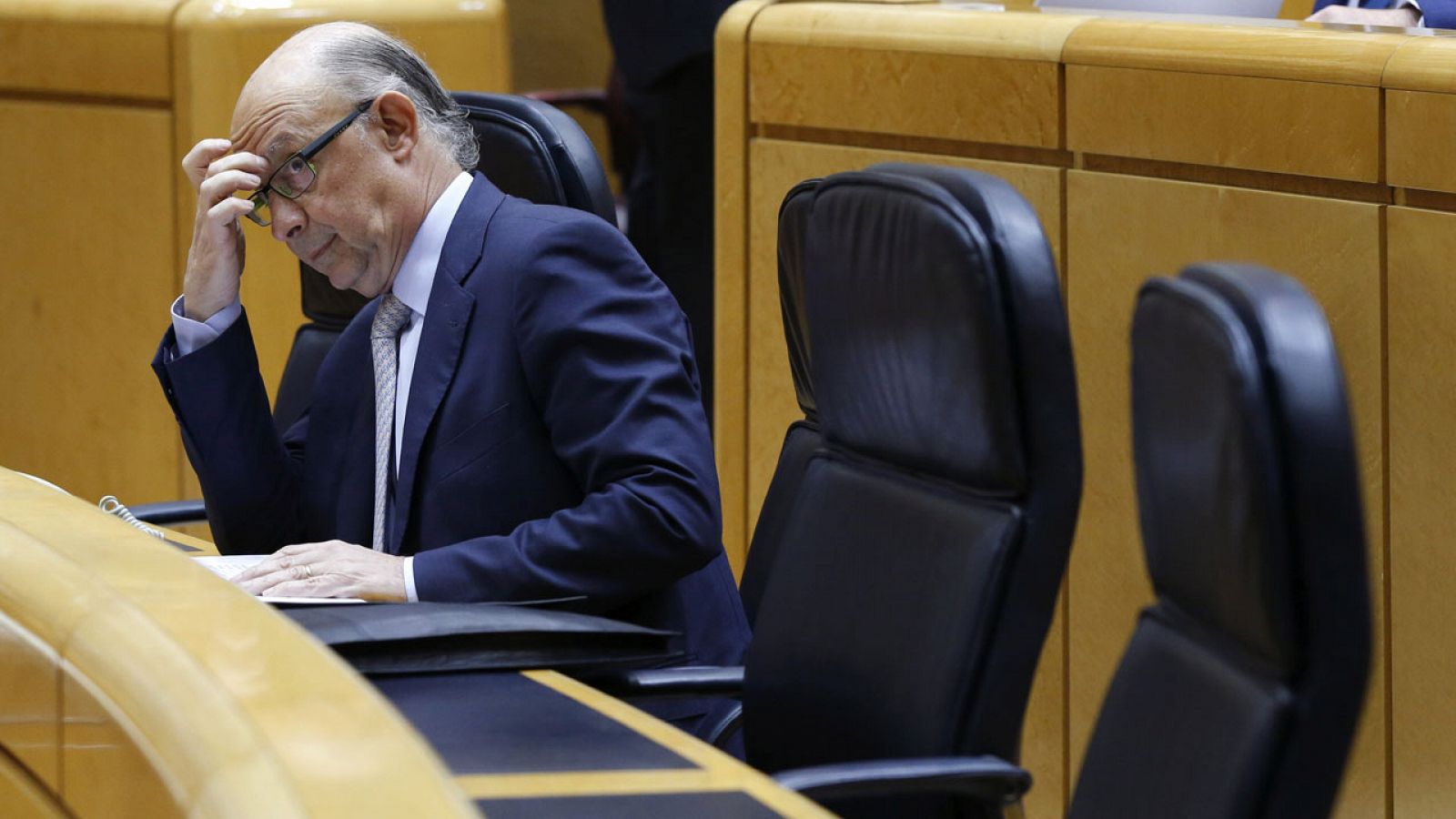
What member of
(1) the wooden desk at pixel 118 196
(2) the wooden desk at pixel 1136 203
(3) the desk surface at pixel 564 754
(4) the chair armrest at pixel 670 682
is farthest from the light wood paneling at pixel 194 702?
(1) the wooden desk at pixel 118 196

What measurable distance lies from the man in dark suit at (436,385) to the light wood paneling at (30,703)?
24.8 inches

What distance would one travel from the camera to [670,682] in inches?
78.2

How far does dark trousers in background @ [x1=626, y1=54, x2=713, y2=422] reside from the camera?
495cm

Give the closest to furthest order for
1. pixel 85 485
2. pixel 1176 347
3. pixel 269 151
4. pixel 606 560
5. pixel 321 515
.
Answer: pixel 1176 347 < pixel 606 560 < pixel 269 151 < pixel 321 515 < pixel 85 485

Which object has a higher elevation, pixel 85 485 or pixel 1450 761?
pixel 1450 761

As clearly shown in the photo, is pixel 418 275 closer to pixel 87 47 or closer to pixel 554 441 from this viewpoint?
pixel 554 441

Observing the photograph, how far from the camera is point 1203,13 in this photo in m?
2.95

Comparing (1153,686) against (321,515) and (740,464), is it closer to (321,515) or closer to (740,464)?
(321,515)

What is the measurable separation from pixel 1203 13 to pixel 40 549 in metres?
2.05

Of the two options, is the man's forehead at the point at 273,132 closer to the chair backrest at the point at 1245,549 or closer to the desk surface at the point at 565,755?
the desk surface at the point at 565,755

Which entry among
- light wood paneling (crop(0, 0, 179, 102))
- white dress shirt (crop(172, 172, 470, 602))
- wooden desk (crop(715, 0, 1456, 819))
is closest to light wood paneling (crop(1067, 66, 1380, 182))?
wooden desk (crop(715, 0, 1456, 819))

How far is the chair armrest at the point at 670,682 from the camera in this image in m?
1.96

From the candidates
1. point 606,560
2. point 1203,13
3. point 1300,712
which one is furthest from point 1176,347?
point 1203,13

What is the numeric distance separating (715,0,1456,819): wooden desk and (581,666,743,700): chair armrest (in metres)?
0.64
